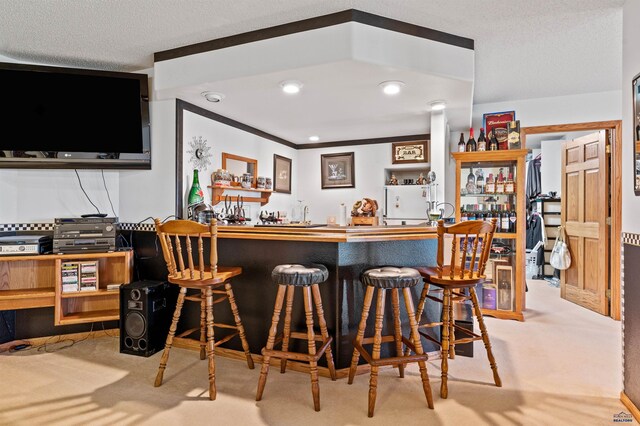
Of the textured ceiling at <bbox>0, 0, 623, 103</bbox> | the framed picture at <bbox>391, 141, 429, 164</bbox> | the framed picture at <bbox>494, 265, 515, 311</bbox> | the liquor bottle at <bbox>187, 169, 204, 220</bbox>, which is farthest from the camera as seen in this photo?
the framed picture at <bbox>391, 141, 429, 164</bbox>

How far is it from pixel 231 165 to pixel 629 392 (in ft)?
12.2

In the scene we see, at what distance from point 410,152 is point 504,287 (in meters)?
1.99

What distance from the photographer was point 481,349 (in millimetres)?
2861

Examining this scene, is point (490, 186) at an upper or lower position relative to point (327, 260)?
upper

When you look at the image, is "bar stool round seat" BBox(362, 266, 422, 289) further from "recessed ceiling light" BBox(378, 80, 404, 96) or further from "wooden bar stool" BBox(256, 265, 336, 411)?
"recessed ceiling light" BBox(378, 80, 404, 96)

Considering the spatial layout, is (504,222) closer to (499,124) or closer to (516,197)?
(516,197)

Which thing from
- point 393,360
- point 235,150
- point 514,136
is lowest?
point 393,360

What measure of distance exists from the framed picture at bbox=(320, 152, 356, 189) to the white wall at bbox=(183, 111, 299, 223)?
46 centimetres

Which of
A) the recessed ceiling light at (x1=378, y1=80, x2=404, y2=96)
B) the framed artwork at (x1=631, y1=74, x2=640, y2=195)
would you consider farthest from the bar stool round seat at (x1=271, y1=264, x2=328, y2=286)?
the framed artwork at (x1=631, y1=74, x2=640, y2=195)

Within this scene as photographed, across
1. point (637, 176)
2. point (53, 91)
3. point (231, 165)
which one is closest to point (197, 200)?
point (231, 165)

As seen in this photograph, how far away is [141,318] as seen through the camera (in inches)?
107

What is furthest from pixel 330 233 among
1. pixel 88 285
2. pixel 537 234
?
pixel 537 234

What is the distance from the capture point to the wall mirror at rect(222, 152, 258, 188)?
3838mm

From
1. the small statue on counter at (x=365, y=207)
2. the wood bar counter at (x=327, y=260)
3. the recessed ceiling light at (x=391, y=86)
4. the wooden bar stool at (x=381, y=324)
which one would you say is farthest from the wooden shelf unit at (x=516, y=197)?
the wooden bar stool at (x=381, y=324)
